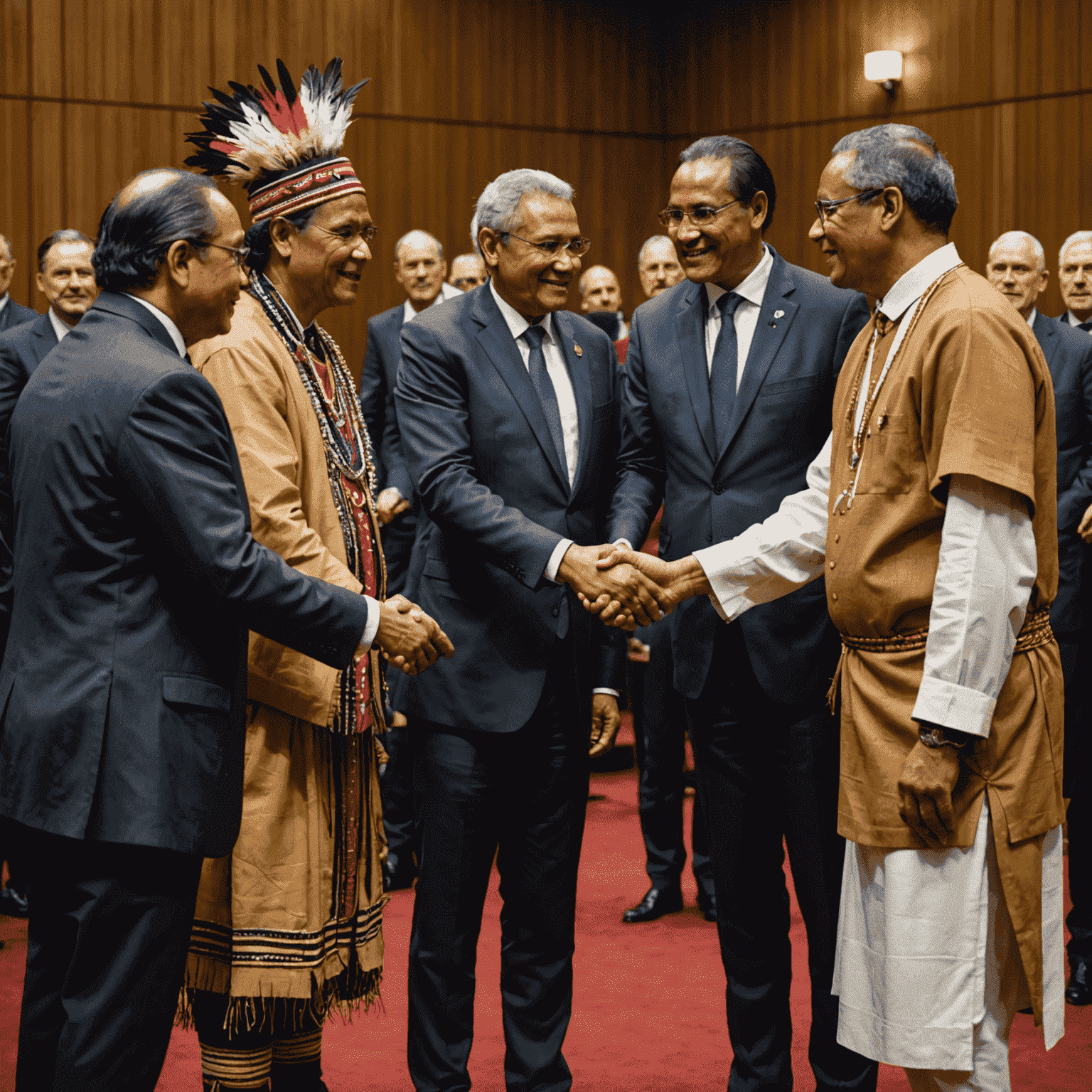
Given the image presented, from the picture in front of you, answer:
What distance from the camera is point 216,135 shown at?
98.3 inches

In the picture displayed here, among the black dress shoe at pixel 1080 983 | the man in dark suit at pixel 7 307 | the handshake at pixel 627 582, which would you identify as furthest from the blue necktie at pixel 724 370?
the man in dark suit at pixel 7 307

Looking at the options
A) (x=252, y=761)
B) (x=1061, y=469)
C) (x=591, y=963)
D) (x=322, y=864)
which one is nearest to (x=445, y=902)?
(x=322, y=864)

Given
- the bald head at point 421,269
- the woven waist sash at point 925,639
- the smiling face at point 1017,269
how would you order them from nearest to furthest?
the woven waist sash at point 925,639, the smiling face at point 1017,269, the bald head at point 421,269

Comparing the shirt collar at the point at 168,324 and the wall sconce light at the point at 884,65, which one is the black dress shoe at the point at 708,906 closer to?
the shirt collar at the point at 168,324

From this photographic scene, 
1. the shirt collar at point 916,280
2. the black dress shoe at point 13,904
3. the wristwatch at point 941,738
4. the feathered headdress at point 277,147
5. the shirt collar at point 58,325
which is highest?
the feathered headdress at point 277,147

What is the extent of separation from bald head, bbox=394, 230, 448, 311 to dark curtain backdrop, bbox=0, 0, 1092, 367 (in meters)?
2.09

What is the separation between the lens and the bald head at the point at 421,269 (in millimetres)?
5789

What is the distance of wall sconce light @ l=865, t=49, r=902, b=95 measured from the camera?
25.2 feet

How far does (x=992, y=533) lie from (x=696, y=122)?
736 centimetres

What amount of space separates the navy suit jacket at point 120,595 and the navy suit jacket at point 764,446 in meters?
1.02

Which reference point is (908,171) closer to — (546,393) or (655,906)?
(546,393)

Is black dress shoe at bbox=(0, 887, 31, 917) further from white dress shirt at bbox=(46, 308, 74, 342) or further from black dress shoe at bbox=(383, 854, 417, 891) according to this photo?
white dress shirt at bbox=(46, 308, 74, 342)

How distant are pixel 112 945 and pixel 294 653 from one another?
23.5 inches

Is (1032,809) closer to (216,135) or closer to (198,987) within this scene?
(198,987)
